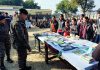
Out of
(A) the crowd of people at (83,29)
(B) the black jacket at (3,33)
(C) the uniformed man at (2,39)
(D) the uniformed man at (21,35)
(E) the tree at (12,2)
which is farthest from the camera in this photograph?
(E) the tree at (12,2)

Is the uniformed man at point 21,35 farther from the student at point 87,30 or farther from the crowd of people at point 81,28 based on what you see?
the student at point 87,30

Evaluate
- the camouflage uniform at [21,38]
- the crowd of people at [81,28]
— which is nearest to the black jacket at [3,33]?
the camouflage uniform at [21,38]

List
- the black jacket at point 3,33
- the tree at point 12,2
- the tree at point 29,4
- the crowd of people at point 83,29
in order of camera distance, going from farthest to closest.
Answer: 1. the tree at point 12,2
2. the tree at point 29,4
3. the crowd of people at point 83,29
4. the black jacket at point 3,33

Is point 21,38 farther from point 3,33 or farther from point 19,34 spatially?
point 3,33

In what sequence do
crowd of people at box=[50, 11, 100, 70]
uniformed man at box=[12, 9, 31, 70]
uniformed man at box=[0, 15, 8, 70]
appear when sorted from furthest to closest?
1. crowd of people at box=[50, 11, 100, 70]
2. uniformed man at box=[0, 15, 8, 70]
3. uniformed man at box=[12, 9, 31, 70]

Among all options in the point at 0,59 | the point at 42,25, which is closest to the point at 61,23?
the point at 0,59

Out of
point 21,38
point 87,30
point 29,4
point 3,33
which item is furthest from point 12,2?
point 21,38

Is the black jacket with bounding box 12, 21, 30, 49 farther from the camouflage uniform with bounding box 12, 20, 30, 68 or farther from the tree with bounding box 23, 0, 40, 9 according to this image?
the tree with bounding box 23, 0, 40, 9

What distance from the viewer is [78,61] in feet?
18.6

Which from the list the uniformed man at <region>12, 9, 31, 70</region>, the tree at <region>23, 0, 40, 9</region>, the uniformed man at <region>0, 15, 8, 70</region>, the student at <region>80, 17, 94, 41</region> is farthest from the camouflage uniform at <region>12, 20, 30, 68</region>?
the tree at <region>23, 0, 40, 9</region>

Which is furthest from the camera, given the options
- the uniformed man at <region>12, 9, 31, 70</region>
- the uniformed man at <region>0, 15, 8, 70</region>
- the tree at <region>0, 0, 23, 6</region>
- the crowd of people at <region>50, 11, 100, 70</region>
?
the tree at <region>0, 0, 23, 6</region>

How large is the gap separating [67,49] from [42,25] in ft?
80.1

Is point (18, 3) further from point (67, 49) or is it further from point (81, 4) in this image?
point (67, 49)

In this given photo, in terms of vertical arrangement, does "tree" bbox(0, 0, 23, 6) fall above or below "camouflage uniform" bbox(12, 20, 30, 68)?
below
